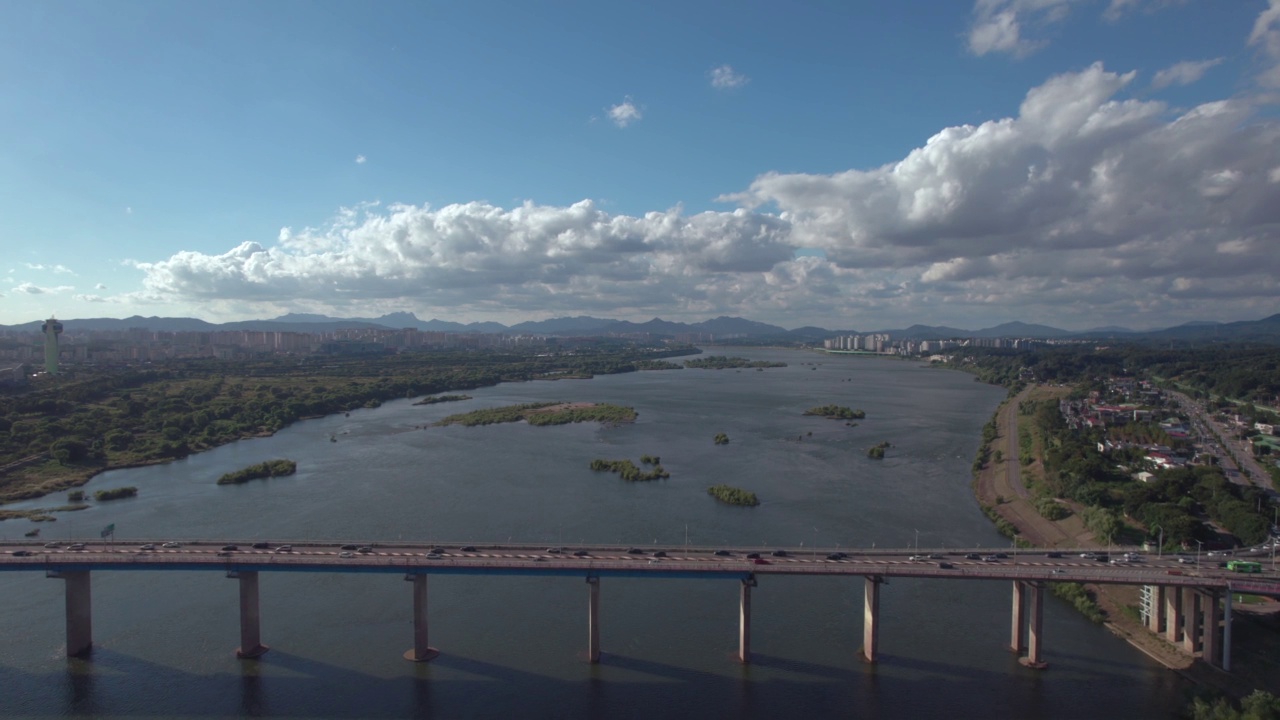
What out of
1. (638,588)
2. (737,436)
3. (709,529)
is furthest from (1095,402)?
(638,588)

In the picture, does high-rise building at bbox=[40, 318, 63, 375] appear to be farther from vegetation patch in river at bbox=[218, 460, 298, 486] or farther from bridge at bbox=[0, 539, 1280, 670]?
bridge at bbox=[0, 539, 1280, 670]

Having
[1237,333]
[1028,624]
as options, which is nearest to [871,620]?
[1028,624]

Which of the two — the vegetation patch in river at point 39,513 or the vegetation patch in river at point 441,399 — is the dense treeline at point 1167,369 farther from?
the vegetation patch in river at point 39,513

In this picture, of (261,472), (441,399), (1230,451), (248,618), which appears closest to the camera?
(248,618)

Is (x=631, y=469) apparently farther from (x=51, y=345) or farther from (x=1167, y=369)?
(x=1167, y=369)

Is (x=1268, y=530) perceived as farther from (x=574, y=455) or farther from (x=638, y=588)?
(x=574, y=455)

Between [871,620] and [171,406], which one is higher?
[171,406]

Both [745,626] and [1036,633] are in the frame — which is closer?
[1036,633]
